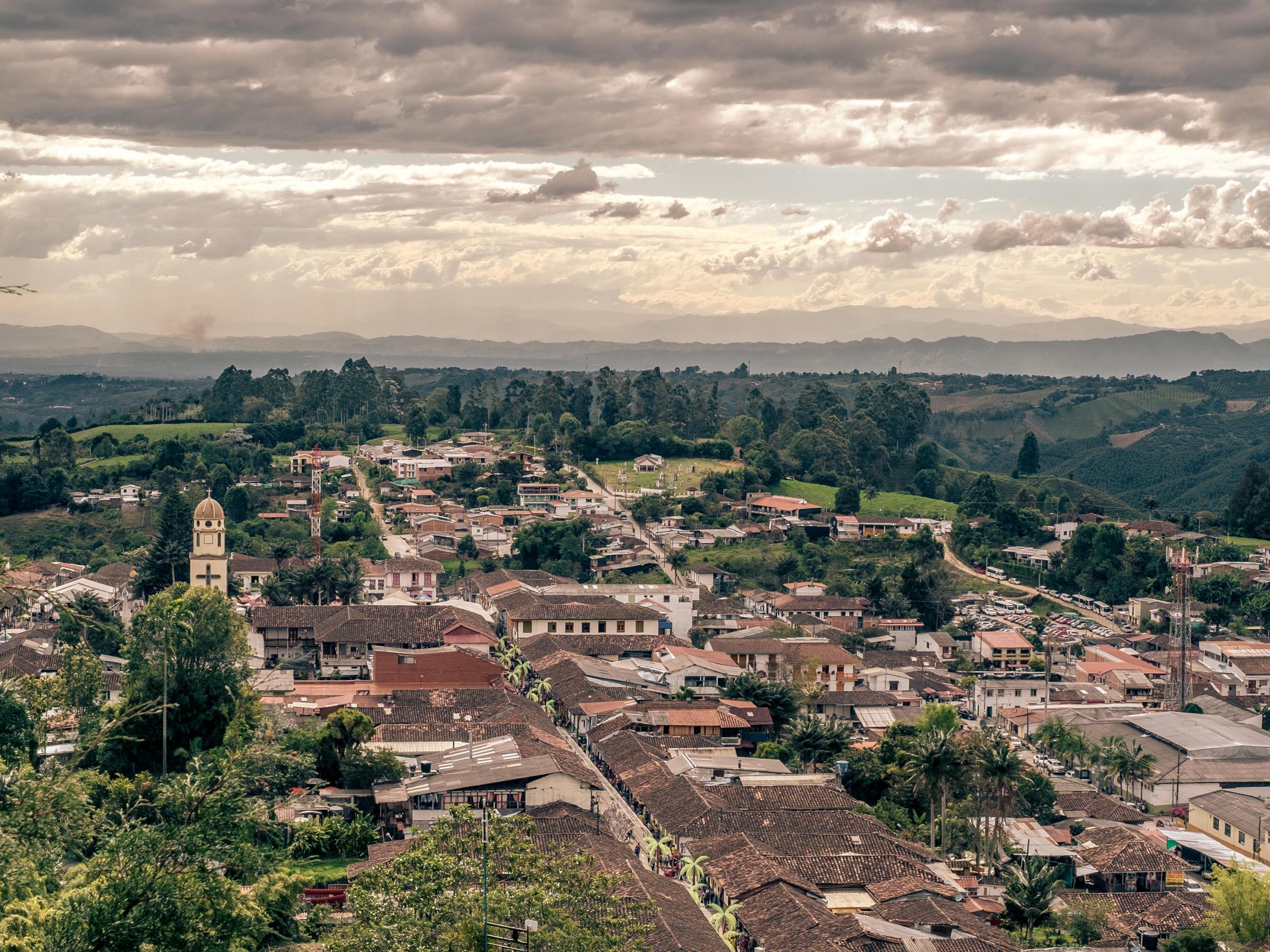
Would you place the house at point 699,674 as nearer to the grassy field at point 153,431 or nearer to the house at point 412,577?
the house at point 412,577

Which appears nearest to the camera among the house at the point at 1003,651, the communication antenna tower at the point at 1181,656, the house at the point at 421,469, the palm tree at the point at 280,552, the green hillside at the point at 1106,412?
the communication antenna tower at the point at 1181,656

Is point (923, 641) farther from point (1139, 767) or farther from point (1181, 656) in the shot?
point (1139, 767)

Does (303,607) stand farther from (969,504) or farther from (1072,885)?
(969,504)

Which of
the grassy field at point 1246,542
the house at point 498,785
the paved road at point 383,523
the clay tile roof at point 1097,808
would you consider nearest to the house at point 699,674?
the clay tile roof at point 1097,808

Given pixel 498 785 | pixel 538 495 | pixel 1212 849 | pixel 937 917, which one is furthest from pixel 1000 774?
pixel 538 495

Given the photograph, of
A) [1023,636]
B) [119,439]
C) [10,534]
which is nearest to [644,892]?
[1023,636]

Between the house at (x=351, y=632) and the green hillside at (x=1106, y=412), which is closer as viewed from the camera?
the house at (x=351, y=632)
